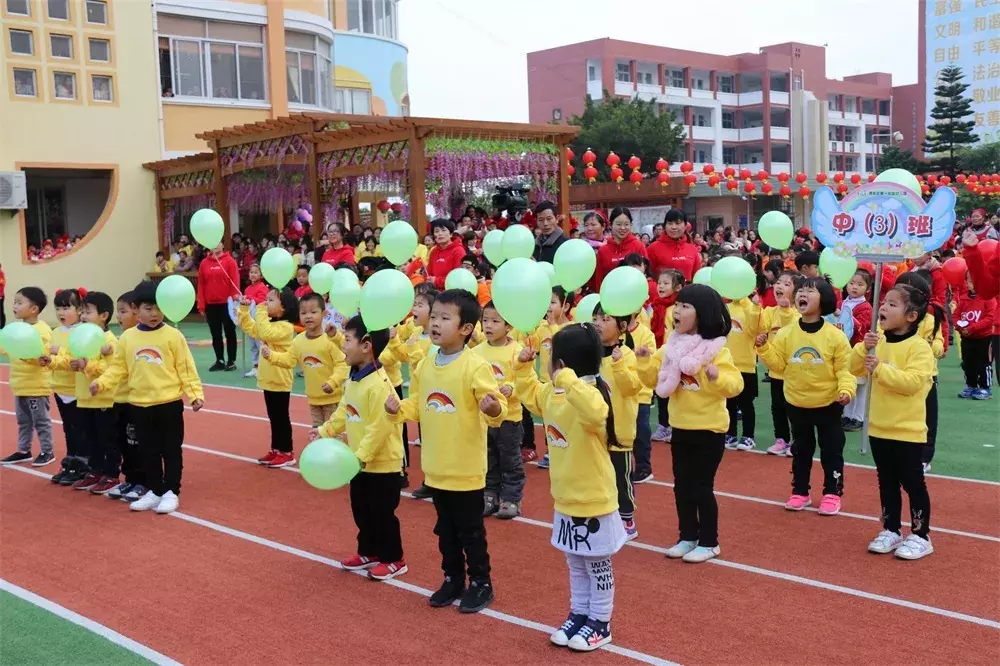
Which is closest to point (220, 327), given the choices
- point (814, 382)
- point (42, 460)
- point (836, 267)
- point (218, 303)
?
point (218, 303)

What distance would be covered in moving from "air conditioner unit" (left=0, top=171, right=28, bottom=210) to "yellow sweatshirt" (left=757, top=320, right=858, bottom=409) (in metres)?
17.6

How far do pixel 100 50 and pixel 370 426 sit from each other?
1851 centimetres

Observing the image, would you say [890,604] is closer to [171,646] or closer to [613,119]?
[171,646]

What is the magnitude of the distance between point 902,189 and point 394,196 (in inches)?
594

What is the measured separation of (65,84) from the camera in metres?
19.4

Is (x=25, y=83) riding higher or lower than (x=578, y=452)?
higher

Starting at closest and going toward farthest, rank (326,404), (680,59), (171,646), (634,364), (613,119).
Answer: (171,646) → (634,364) → (326,404) → (613,119) → (680,59)

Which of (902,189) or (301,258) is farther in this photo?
(301,258)

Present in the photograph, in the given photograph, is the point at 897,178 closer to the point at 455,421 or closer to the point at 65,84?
the point at 455,421

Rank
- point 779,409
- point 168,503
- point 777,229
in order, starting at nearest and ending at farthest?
point 168,503 < point 779,409 < point 777,229

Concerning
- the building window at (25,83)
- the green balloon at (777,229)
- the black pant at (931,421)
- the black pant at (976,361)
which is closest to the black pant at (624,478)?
the black pant at (931,421)

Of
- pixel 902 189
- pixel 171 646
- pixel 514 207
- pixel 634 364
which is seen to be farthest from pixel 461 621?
pixel 514 207

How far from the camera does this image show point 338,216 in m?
16.1

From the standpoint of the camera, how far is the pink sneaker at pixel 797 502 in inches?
224
